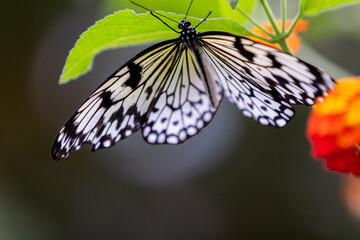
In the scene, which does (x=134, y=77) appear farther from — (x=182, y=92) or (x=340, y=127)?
(x=340, y=127)

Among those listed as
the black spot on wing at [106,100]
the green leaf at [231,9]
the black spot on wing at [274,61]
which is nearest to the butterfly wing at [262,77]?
the black spot on wing at [274,61]

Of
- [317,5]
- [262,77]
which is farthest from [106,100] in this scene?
[317,5]

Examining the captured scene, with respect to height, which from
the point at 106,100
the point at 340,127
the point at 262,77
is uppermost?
the point at 106,100

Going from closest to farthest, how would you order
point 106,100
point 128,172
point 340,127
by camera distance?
1. point 340,127
2. point 106,100
3. point 128,172

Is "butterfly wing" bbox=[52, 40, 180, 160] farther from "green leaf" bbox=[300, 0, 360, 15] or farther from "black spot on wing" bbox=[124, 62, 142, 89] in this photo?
"green leaf" bbox=[300, 0, 360, 15]

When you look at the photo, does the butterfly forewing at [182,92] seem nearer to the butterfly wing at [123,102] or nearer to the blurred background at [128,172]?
the butterfly wing at [123,102]

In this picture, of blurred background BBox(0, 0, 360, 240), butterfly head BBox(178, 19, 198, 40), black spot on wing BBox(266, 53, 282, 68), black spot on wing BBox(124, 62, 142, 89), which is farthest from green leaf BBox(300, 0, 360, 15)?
blurred background BBox(0, 0, 360, 240)

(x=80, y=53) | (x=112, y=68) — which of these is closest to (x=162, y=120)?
(x=80, y=53)
